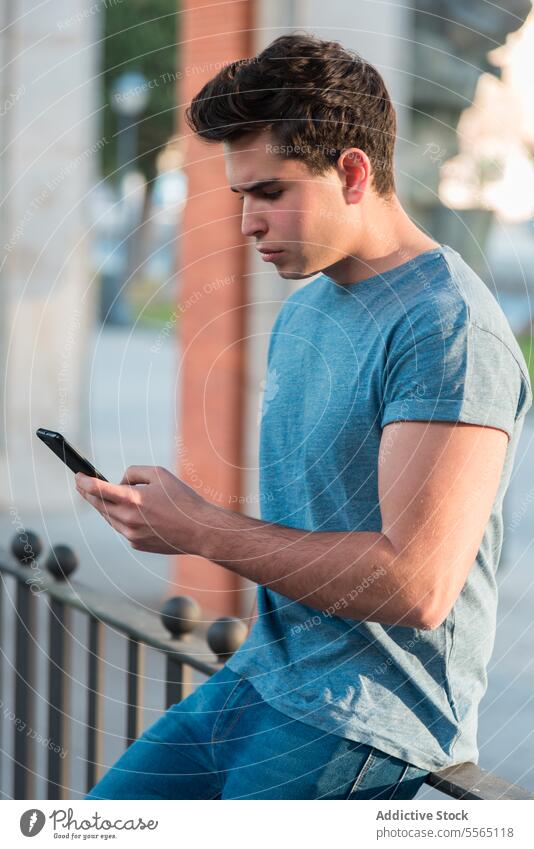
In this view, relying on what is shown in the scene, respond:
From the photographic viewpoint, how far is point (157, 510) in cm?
154

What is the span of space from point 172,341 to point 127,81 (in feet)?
27.3

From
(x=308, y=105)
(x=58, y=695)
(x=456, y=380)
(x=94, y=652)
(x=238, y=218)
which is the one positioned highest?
(x=238, y=218)

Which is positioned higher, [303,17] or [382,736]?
[303,17]

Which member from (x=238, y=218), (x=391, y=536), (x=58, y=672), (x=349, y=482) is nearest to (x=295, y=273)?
(x=349, y=482)

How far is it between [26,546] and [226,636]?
76 centimetres

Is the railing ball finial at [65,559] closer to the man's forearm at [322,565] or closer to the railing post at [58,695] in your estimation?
the railing post at [58,695]

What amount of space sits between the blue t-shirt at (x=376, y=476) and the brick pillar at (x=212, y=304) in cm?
321

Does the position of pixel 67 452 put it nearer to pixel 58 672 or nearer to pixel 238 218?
pixel 58 672

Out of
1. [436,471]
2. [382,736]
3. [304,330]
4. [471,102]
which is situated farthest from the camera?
[471,102]

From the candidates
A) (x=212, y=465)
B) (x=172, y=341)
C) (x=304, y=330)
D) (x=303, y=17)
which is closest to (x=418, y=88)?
(x=303, y=17)

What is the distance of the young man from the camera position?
1.44 metres

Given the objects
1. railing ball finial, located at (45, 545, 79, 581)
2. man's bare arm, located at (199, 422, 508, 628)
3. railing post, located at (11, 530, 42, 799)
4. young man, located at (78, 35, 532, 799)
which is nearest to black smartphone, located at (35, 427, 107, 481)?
young man, located at (78, 35, 532, 799)
